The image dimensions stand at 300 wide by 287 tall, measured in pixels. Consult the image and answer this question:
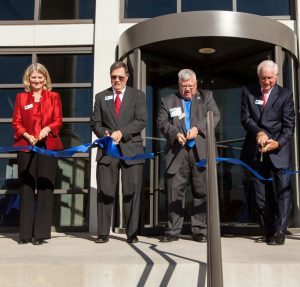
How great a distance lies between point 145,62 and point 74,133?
1388 millimetres

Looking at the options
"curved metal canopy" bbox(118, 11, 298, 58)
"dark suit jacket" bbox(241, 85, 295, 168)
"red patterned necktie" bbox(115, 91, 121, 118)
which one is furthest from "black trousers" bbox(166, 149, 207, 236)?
"curved metal canopy" bbox(118, 11, 298, 58)

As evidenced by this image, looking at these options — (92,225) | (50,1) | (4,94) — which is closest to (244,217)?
(92,225)

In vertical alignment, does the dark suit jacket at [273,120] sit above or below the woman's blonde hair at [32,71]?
below

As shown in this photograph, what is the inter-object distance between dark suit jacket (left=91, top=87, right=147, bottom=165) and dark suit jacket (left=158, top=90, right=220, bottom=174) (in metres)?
0.22

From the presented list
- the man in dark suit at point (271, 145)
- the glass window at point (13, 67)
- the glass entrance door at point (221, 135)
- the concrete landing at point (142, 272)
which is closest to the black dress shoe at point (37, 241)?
the concrete landing at point (142, 272)

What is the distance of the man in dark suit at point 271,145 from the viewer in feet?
12.7

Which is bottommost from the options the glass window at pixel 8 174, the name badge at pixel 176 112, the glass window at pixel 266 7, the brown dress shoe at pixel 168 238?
the brown dress shoe at pixel 168 238

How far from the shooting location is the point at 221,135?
6.02m

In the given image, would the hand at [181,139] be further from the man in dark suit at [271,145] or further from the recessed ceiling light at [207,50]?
the recessed ceiling light at [207,50]

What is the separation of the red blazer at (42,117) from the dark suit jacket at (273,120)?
1.74m

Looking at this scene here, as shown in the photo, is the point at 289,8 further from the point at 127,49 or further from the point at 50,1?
the point at 50,1

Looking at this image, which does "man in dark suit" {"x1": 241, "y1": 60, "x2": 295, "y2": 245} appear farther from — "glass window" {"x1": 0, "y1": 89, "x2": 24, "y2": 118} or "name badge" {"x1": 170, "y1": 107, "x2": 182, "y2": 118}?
"glass window" {"x1": 0, "y1": 89, "x2": 24, "y2": 118}

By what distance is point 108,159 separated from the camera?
405cm

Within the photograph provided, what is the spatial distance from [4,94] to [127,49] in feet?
6.30
